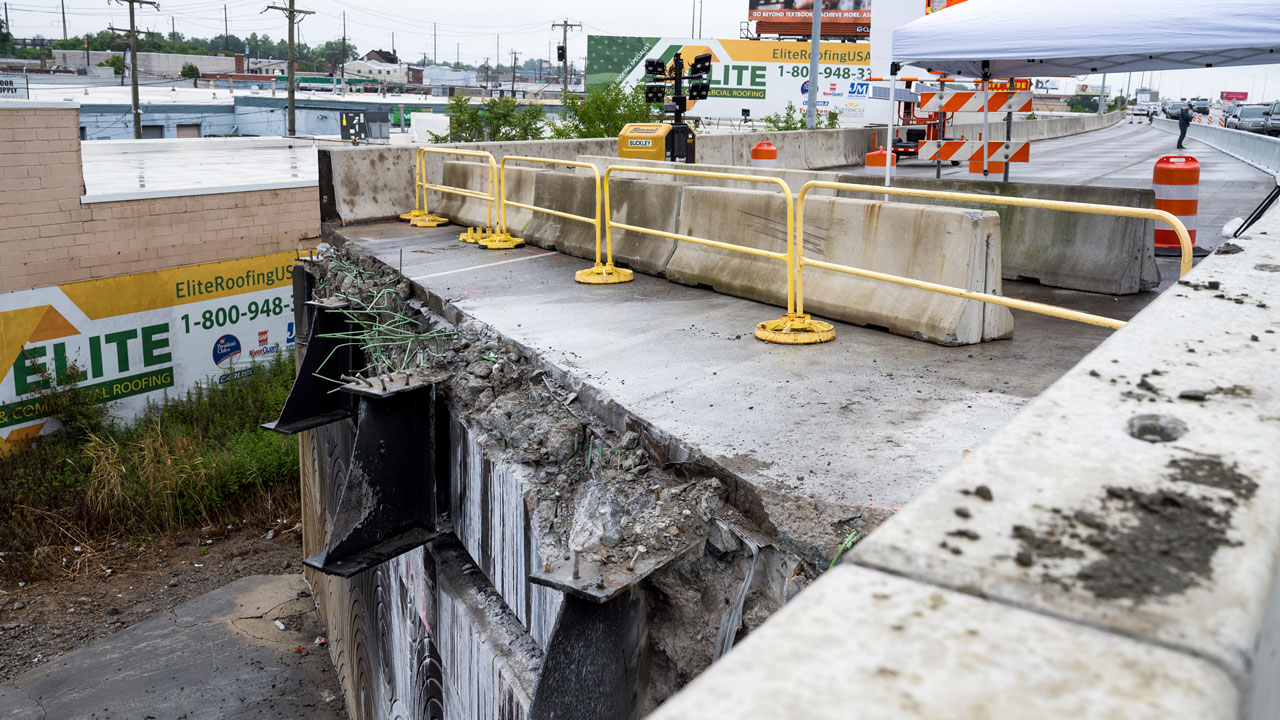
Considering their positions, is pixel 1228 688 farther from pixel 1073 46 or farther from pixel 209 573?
pixel 209 573

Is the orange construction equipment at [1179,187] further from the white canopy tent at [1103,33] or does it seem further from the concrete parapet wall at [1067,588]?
the concrete parapet wall at [1067,588]

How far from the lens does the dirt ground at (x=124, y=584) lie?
1301 cm

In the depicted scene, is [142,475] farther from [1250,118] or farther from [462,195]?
[1250,118]

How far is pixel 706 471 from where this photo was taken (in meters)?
4.59

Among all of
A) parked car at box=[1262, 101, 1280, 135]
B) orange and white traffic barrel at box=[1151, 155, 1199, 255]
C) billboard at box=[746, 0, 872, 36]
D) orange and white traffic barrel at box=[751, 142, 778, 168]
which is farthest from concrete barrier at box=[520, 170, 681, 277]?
billboard at box=[746, 0, 872, 36]

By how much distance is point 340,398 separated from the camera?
33.4 ft

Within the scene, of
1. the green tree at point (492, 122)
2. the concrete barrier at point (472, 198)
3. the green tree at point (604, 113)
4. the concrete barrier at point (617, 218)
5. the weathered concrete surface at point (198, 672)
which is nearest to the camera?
the concrete barrier at point (617, 218)

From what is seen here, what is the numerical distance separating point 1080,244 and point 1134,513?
27.5ft

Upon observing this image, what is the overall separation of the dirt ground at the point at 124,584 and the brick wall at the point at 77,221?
4.93m

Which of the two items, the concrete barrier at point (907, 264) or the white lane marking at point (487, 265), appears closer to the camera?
the concrete barrier at point (907, 264)

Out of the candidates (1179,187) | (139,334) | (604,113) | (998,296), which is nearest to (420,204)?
(139,334)

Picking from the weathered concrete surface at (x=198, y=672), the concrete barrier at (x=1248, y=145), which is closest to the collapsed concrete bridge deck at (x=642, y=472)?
the weathered concrete surface at (x=198, y=672)

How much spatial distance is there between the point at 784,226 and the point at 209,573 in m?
11.5

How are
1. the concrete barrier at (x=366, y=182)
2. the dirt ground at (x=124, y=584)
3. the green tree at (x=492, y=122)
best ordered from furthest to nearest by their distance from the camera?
1. the green tree at (x=492, y=122)
2. the concrete barrier at (x=366, y=182)
3. the dirt ground at (x=124, y=584)
